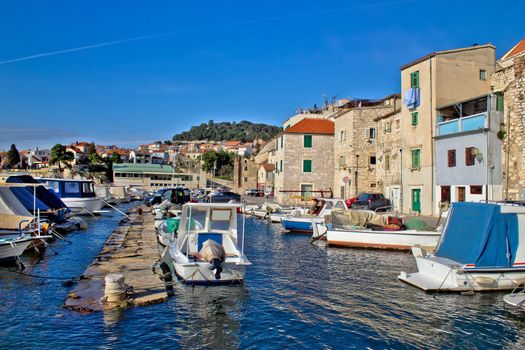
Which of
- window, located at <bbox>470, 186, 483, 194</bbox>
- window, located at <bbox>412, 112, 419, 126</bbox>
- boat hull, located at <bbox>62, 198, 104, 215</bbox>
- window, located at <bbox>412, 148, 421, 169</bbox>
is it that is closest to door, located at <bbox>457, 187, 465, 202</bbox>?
window, located at <bbox>470, 186, 483, 194</bbox>

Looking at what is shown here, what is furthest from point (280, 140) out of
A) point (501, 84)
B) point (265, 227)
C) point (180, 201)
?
point (501, 84)

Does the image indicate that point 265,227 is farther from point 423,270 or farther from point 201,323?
point 201,323

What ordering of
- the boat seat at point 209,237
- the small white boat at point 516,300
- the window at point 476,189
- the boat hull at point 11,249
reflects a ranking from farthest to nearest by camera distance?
the window at point 476,189
the boat hull at point 11,249
the boat seat at point 209,237
the small white boat at point 516,300

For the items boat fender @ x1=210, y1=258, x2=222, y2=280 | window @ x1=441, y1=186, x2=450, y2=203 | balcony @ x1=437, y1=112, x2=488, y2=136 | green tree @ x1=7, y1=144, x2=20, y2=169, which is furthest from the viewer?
green tree @ x1=7, y1=144, x2=20, y2=169

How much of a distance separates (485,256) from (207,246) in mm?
8315

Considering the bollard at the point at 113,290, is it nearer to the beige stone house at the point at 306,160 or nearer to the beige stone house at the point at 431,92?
the beige stone house at the point at 431,92

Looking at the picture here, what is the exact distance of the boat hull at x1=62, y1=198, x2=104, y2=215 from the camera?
4116 cm

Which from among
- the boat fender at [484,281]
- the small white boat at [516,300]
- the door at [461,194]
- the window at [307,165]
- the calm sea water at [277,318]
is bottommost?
the calm sea water at [277,318]

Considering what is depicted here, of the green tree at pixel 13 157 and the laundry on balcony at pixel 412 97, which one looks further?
the green tree at pixel 13 157

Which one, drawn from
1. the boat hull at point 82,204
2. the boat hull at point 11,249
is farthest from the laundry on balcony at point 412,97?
the boat hull at point 82,204

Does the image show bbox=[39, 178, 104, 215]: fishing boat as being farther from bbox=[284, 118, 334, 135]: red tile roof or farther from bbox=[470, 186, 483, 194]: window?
bbox=[470, 186, 483, 194]: window

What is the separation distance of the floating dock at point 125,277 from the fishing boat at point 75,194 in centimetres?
2011

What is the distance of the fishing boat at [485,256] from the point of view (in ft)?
45.7

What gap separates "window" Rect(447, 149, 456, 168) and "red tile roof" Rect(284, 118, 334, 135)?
78.1 feet
